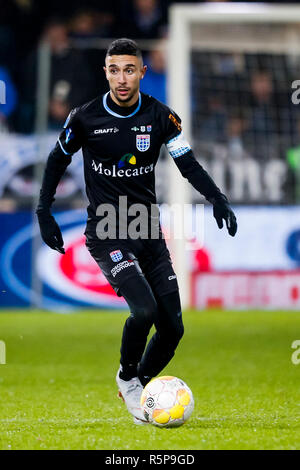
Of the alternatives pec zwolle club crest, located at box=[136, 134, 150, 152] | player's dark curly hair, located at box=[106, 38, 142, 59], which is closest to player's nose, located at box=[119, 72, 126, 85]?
player's dark curly hair, located at box=[106, 38, 142, 59]

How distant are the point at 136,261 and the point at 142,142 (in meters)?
0.72

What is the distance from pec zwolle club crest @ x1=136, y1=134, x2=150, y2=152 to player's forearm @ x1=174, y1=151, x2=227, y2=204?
21 cm

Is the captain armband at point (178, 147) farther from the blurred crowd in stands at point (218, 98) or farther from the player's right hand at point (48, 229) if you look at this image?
the blurred crowd in stands at point (218, 98)

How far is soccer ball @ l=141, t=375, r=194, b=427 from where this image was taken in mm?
5316

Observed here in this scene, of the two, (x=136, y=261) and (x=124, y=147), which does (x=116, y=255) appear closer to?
(x=136, y=261)

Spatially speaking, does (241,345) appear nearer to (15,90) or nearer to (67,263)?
(67,263)

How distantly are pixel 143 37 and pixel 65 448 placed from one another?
10.2m

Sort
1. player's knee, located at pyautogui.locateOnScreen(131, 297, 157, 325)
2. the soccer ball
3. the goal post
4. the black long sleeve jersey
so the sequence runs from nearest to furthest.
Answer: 1. the soccer ball
2. player's knee, located at pyautogui.locateOnScreen(131, 297, 157, 325)
3. the black long sleeve jersey
4. the goal post

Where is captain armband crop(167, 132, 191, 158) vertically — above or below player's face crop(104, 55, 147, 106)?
below

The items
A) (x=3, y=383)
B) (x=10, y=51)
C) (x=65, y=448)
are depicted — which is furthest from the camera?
(x=10, y=51)

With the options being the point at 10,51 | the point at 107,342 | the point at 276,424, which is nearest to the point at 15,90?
the point at 10,51

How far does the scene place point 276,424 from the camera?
18.0 feet

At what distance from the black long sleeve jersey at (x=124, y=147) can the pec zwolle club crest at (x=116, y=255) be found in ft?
0.84

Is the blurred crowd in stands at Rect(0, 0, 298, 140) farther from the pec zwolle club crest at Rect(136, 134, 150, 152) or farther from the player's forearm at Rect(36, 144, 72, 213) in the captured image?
the pec zwolle club crest at Rect(136, 134, 150, 152)
